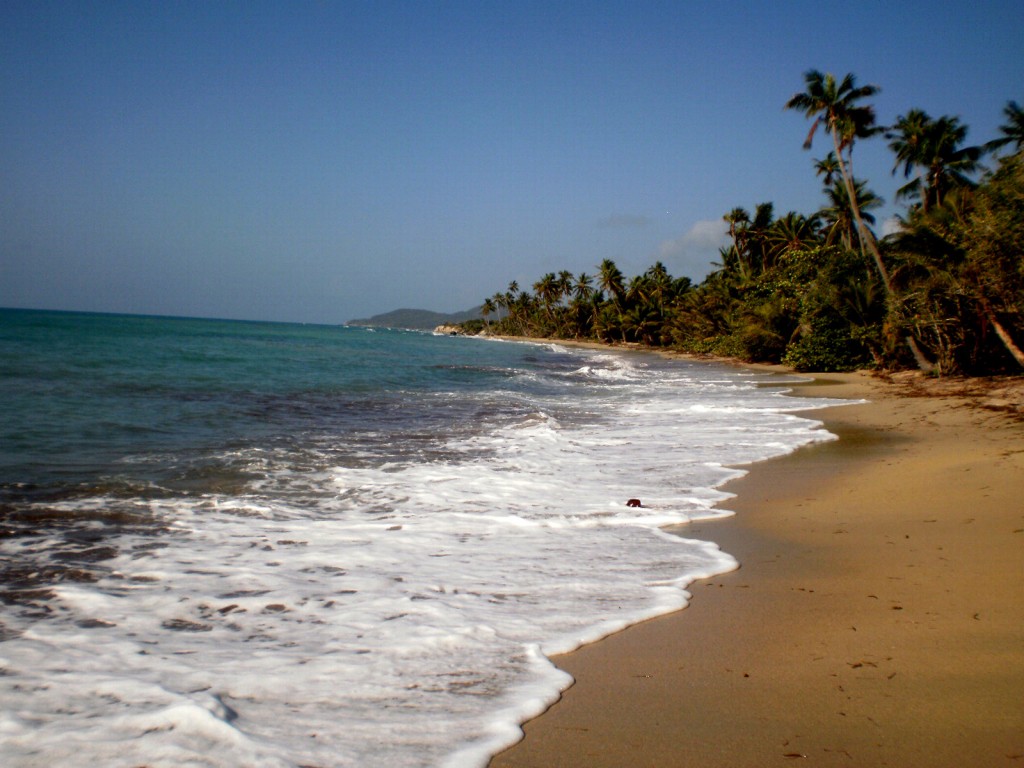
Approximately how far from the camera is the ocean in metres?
2.81

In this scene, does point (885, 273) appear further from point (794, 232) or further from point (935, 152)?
point (794, 232)

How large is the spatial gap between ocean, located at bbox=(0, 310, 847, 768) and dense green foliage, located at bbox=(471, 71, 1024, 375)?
917 centimetres

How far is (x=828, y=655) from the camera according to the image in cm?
333

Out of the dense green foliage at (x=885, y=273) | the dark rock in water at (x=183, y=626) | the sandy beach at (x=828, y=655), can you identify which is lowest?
the dark rock in water at (x=183, y=626)

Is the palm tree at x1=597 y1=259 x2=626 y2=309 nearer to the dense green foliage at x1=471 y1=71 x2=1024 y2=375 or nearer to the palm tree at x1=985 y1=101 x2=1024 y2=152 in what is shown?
the dense green foliage at x1=471 y1=71 x2=1024 y2=375

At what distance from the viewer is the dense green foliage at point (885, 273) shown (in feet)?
54.9

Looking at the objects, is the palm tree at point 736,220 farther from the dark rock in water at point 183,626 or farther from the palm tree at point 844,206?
the dark rock in water at point 183,626

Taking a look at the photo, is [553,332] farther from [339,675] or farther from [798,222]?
[339,675]

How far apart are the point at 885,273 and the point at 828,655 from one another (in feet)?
93.8

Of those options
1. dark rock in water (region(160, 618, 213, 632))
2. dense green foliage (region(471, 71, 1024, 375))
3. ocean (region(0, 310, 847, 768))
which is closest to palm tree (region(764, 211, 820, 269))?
dense green foliage (region(471, 71, 1024, 375))

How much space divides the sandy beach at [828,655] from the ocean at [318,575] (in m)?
0.30

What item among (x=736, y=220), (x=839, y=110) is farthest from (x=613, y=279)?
(x=839, y=110)

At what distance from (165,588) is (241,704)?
6.47 ft

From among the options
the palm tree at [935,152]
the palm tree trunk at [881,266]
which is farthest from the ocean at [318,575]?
the palm tree at [935,152]
